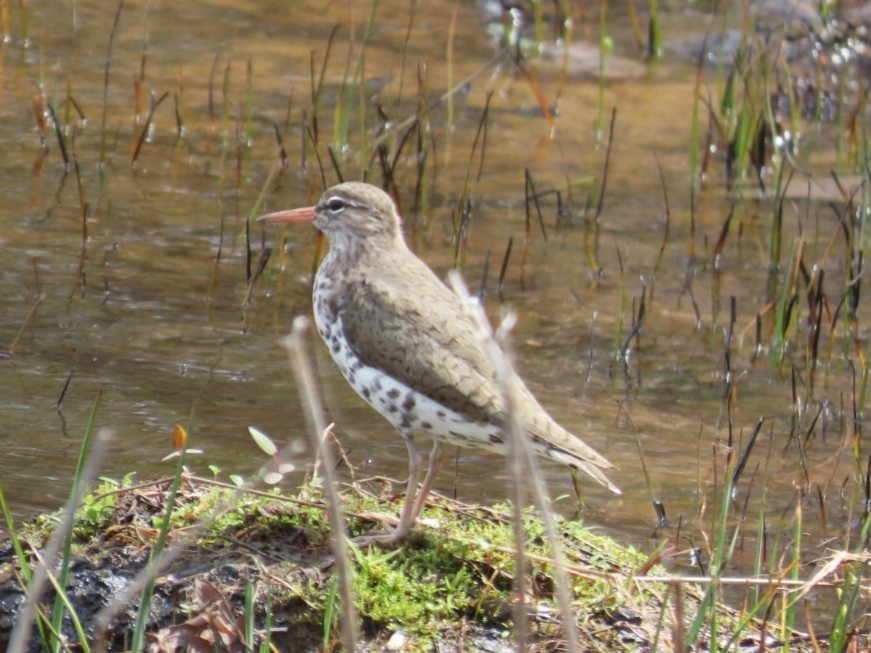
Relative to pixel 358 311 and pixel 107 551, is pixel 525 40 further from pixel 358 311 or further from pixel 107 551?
pixel 107 551

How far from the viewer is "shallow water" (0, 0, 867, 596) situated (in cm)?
675

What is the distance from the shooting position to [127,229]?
8852 mm

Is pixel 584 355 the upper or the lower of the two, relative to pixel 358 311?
lower

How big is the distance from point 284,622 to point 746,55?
8542 mm

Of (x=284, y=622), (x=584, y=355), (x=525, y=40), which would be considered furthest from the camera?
(x=525, y=40)

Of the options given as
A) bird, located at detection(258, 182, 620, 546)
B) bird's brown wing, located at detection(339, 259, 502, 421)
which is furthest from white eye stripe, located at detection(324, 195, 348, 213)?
bird's brown wing, located at detection(339, 259, 502, 421)

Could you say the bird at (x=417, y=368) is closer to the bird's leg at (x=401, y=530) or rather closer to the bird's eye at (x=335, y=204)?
the bird's leg at (x=401, y=530)

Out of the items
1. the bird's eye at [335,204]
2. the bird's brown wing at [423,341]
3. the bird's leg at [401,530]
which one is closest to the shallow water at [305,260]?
the bird's leg at [401,530]

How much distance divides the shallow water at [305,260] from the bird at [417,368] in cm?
70

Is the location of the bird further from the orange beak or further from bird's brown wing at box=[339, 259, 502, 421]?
the orange beak

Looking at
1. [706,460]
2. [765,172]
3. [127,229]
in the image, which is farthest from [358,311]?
[765,172]

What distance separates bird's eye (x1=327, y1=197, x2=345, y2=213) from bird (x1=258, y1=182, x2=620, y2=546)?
1.35 feet

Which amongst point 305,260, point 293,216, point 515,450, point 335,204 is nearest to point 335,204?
point 335,204

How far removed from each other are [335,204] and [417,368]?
3.91ft
